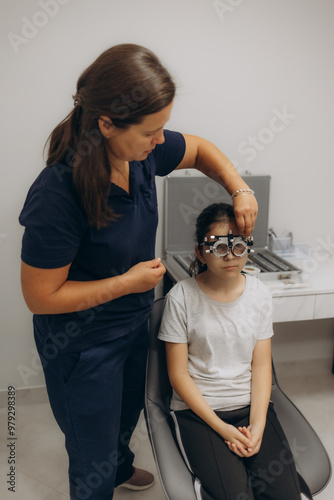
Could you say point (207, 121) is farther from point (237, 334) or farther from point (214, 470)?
point (214, 470)

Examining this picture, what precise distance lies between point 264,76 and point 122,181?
4.04 feet

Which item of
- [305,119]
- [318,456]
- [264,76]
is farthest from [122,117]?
[305,119]

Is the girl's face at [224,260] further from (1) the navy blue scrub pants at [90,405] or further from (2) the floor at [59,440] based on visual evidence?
(2) the floor at [59,440]

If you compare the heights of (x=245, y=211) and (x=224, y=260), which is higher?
(x=245, y=211)

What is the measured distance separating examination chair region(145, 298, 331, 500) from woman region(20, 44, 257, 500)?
0.06m

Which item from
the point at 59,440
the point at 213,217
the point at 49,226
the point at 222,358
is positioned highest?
the point at 49,226

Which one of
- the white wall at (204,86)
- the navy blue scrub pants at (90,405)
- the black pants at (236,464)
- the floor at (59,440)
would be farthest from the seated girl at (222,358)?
the white wall at (204,86)

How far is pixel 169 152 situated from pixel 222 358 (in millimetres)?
638

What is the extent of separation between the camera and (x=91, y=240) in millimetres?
1127

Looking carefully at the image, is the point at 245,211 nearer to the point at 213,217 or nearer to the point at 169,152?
the point at 213,217

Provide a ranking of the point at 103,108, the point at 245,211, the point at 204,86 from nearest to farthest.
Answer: the point at 103,108 < the point at 245,211 < the point at 204,86

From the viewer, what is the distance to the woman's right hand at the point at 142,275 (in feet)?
3.86

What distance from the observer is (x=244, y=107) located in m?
2.14

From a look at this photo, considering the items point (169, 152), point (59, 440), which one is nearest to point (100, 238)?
point (169, 152)
